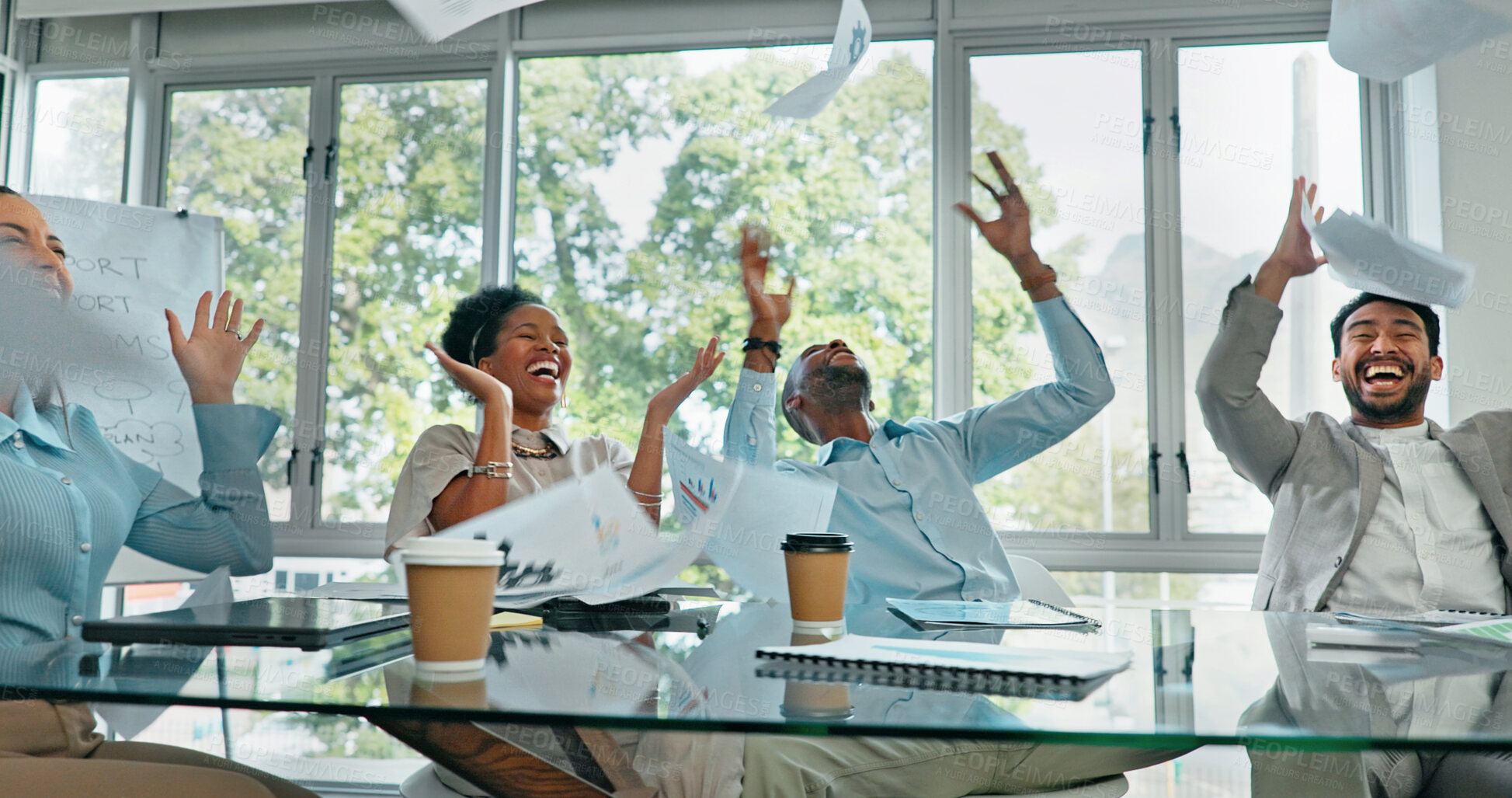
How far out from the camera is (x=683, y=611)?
140cm

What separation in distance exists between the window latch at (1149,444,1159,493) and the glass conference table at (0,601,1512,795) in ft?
6.21

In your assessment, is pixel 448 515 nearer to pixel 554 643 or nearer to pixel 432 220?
pixel 554 643

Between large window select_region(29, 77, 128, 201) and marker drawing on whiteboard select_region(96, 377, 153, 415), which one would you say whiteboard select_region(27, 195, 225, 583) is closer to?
marker drawing on whiteboard select_region(96, 377, 153, 415)

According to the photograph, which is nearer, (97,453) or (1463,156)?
(97,453)

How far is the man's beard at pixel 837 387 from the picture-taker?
2.53 meters

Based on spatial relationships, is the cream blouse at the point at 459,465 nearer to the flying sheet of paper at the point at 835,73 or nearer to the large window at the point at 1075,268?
the flying sheet of paper at the point at 835,73

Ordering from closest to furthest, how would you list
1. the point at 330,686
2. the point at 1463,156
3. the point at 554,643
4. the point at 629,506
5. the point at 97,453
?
the point at 330,686 < the point at 554,643 < the point at 629,506 < the point at 97,453 < the point at 1463,156

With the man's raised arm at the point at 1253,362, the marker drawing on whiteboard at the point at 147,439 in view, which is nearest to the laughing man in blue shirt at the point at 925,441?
the man's raised arm at the point at 1253,362

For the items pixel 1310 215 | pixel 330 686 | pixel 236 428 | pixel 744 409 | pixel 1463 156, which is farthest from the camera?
pixel 1463 156

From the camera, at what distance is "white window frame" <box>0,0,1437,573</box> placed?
3010mm

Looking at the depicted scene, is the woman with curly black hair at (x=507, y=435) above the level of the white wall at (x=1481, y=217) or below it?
below

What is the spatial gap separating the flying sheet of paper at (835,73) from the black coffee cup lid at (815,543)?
1021 millimetres

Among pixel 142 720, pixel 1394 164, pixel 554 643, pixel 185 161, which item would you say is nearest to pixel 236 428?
pixel 142 720

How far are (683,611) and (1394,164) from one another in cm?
270
